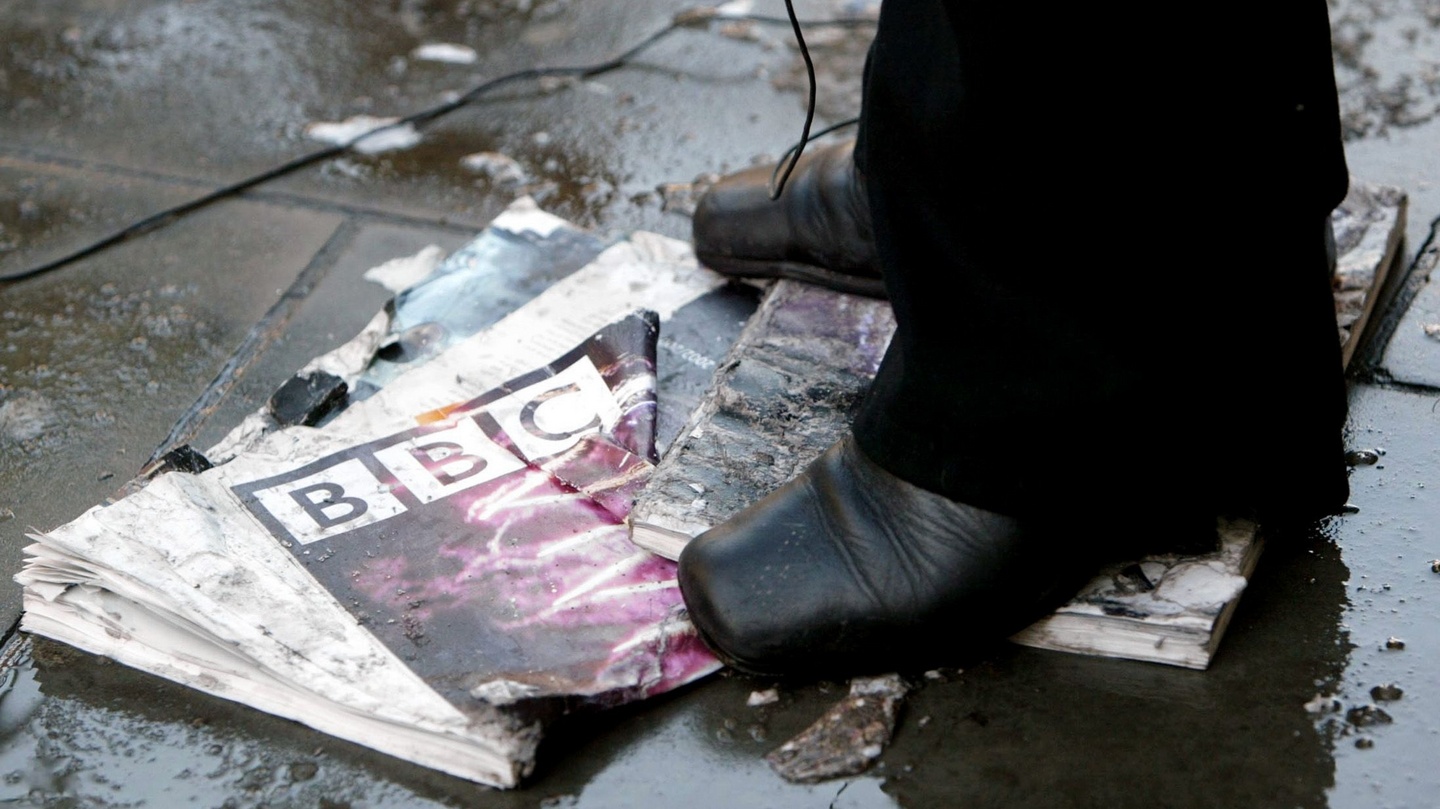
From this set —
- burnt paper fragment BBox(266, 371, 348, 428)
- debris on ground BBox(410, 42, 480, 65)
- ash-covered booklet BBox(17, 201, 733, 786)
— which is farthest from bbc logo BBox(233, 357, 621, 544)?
debris on ground BBox(410, 42, 480, 65)

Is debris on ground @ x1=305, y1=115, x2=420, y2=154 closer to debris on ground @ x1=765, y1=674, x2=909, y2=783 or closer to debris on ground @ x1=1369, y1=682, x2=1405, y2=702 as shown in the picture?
debris on ground @ x1=765, y1=674, x2=909, y2=783

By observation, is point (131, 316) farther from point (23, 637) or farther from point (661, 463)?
point (661, 463)

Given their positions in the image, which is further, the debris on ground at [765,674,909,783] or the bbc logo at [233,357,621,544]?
the bbc logo at [233,357,621,544]

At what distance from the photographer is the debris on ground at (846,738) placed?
100 cm

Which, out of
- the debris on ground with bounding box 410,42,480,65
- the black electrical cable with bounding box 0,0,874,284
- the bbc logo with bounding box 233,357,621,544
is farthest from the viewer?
the debris on ground with bounding box 410,42,480,65

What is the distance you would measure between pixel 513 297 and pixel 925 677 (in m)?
0.83

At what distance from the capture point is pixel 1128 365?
3.18 ft

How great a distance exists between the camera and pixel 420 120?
2141 mm

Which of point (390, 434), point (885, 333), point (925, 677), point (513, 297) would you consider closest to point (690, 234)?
point (513, 297)

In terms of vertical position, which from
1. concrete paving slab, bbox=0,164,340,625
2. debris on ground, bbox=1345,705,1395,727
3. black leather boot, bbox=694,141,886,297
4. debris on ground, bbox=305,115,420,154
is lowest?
concrete paving slab, bbox=0,164,340,625

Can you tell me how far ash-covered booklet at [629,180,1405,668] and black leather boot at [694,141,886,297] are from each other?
3cm

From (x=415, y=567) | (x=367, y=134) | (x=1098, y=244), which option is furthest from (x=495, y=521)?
(x=367, y=134)

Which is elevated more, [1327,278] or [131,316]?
[1327,278]

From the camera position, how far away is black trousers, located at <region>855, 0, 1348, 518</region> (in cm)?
90
